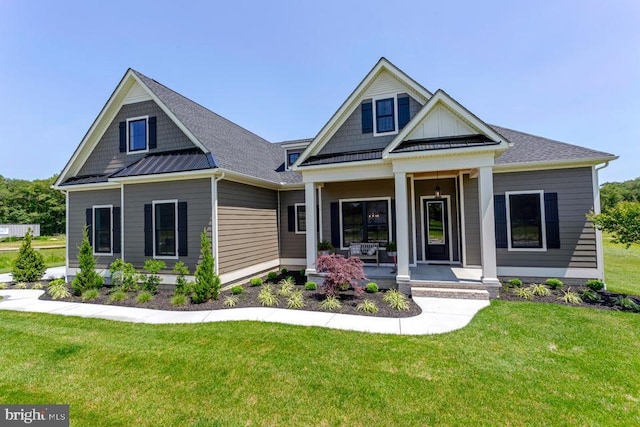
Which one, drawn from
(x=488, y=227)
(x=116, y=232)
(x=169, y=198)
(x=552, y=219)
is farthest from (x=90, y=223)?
(x=552, y=219)

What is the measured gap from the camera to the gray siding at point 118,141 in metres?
10.4

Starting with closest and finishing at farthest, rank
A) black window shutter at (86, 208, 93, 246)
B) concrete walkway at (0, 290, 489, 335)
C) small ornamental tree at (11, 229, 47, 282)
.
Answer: concrete walkway at (0, 290, 489, 335)
black window shutter at (86, 208, 93, 246)
small ornamental tree at (11, 229, 47, 282)

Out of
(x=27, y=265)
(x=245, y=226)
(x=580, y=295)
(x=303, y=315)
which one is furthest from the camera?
(x=27, y=265)

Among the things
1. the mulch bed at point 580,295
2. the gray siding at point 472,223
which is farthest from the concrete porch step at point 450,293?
the gray siding at point 472,223

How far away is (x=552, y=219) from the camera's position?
8.90 m

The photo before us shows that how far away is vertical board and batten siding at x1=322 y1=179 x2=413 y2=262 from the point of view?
1105 centimetres

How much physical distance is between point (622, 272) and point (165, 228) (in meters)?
18.5

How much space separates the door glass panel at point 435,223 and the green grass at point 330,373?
4899 mm

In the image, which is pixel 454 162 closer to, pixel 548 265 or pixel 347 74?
pixel 548 265

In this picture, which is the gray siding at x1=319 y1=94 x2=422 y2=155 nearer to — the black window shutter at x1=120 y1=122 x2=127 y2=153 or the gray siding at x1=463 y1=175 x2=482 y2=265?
the gray siding at x1=463 y1=175 x2=482 y2=265

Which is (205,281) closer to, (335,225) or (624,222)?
(335,225)

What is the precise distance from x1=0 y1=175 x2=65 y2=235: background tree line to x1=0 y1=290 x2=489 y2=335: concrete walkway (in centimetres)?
5682

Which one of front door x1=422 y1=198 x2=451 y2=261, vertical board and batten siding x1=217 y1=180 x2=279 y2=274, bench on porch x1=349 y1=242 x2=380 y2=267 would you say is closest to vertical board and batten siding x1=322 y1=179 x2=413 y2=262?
bench on porch x1=349 y1=242 x2=380 y2=267

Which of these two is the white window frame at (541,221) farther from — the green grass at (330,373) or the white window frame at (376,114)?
the white window frame at (376,114)
